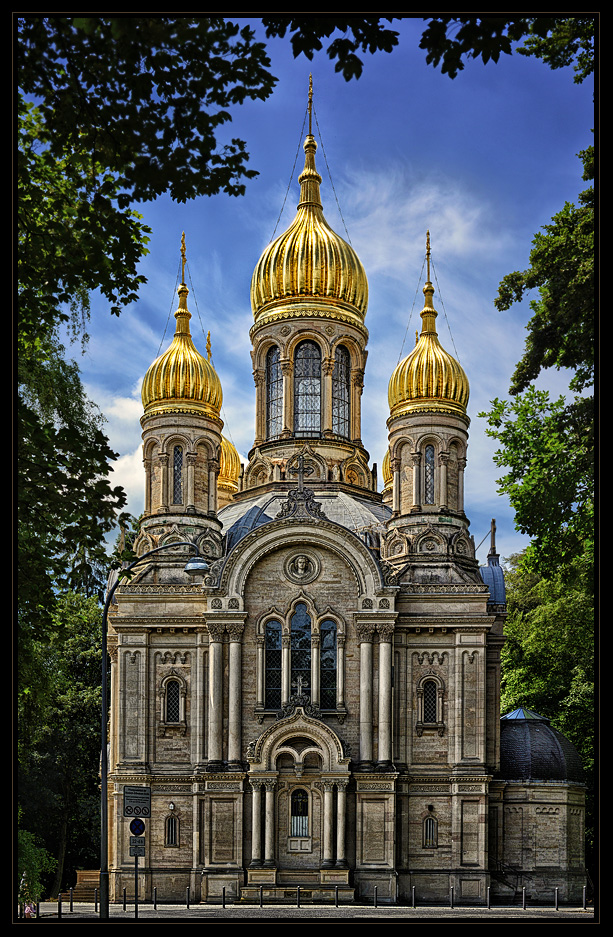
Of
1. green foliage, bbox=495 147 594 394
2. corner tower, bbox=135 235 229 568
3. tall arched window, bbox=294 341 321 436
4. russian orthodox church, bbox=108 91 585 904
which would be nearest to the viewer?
green foliage, bbox=495 147 594 394

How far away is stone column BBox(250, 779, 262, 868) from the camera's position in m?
42.5

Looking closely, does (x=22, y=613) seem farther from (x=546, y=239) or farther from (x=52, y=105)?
(x=546, y=239)

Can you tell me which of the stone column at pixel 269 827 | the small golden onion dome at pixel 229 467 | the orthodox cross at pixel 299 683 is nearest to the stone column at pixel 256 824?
the stone column at pixel 269 827

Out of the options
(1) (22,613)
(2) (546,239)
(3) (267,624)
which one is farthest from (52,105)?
(3) (267,624)

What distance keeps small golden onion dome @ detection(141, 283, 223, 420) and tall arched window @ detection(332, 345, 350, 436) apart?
5359 mm

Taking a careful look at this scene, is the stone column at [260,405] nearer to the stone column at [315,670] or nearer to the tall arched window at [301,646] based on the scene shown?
the tall arched window at [301,646]

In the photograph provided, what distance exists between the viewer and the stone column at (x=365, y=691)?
4366 centimetres

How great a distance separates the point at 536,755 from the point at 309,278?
21798mm

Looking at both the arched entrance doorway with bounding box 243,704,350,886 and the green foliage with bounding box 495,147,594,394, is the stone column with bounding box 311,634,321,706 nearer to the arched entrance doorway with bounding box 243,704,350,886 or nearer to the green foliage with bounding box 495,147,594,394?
the arched entrance doorway with bounding box 243,704,350,886

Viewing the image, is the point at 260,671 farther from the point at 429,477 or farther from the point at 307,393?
the point at 307,393

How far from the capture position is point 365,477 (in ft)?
178

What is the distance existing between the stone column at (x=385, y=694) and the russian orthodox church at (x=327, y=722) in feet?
0.23

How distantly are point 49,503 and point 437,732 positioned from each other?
98.1ft

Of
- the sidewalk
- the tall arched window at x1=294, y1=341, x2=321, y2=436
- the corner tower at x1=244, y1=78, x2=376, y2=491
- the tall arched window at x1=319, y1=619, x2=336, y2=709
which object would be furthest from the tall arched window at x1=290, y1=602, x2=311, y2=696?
the tall arched window at x1=294, y1=341, x2=321, y2=436
